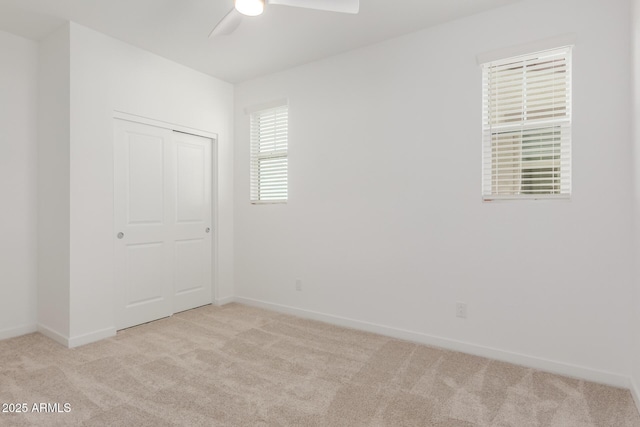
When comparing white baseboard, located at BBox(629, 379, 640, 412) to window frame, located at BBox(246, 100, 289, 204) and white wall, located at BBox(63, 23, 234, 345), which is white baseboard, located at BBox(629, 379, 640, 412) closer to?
window frame, located at BBox(246, 100, 289, 204)

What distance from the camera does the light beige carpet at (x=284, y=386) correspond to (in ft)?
6.75

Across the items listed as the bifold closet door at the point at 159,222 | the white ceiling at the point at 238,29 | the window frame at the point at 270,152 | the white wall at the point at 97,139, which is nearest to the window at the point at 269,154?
the window frame at the point at 270,152

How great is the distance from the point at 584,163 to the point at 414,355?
6.29 feet

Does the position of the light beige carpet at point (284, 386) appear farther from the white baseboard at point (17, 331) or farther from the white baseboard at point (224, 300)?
the white baseboard at point (224, 300)

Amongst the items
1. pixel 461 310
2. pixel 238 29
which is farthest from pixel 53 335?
pixel 461 310

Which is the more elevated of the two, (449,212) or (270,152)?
(270,152)

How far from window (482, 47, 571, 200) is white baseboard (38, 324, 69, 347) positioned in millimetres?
3762

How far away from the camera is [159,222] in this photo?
387cm

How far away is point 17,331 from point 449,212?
4.10m

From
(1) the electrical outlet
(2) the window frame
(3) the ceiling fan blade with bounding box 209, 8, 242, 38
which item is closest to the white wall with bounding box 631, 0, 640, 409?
(1) the electrical outlet

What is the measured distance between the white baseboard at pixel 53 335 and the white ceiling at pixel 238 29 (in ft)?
8.94

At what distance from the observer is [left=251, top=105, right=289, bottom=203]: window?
4191 mm

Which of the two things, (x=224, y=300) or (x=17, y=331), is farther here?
(x=224, y=300)

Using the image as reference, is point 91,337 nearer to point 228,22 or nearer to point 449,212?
point 228,22
